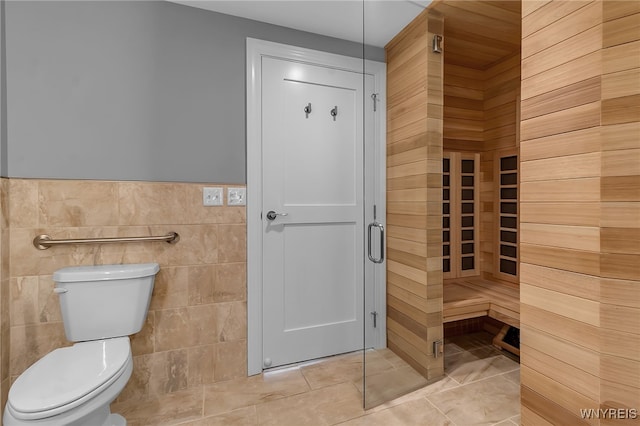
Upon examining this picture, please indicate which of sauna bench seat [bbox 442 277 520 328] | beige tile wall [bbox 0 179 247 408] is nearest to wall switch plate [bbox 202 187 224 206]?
beige tile wall [bbox 0 179 247 408]

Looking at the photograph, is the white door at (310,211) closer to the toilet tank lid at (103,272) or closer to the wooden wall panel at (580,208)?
the toilet tank lid at (103,272)

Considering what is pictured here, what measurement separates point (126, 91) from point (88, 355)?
1366 millimetres

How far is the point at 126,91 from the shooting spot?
1674mm

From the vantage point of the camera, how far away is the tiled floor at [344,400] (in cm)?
153

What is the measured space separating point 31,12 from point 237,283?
1.79 meters

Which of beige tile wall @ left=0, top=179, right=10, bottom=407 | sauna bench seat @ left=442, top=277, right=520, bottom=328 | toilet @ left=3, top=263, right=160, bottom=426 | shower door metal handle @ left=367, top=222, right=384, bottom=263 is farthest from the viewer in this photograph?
sauna bench seat @ left=442, top=277, right=520, bottom=328

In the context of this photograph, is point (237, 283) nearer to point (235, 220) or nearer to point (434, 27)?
point (235, 220)

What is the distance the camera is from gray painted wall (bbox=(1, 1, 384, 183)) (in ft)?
4.99

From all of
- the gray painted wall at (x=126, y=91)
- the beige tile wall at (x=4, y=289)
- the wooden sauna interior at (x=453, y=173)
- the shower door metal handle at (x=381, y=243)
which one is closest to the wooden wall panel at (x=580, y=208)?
the wooden sauna interior at (x=453, y=173)

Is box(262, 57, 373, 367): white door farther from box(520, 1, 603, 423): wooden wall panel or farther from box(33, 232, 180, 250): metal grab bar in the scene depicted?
box(520, 1, 603, 423): wooden wall panel

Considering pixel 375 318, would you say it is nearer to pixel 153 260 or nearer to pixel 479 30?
pixel 153 260

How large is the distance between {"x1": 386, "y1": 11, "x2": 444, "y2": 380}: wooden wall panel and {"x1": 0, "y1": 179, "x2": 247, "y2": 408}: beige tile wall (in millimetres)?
981

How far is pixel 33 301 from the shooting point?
1.53 metres

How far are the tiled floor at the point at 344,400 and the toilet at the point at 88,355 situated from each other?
0.35 m
